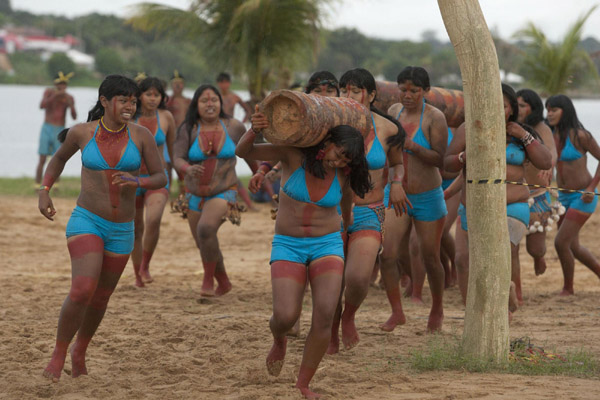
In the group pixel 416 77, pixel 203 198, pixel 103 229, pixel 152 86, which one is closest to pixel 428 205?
pixel 416 77

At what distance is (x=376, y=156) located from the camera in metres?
6.21

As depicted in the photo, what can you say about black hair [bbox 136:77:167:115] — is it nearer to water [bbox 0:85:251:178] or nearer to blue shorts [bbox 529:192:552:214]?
water [bbox 0:85:251:178]

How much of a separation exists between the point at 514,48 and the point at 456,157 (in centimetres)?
1523

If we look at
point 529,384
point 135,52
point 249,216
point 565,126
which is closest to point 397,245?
point 529,384

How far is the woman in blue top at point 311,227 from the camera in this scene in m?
5.30

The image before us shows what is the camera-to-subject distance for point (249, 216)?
51.6 ft

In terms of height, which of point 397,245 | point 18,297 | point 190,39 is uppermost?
point 190,39

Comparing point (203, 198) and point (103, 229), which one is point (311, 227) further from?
point (203, 198)

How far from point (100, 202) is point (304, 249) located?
1348 mm

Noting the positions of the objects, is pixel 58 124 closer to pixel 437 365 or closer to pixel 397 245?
pixel 397 245

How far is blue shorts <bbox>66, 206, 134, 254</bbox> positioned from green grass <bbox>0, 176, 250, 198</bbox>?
11.8 m

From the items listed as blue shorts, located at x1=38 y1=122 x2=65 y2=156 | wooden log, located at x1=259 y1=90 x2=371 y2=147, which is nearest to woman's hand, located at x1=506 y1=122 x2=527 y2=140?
wooden log, located at x1=259 y1=90 x2=371 y2=147

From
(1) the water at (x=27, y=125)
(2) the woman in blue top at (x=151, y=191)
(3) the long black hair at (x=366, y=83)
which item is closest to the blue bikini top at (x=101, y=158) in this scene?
(3) the long black hair at (x=366, y=83)

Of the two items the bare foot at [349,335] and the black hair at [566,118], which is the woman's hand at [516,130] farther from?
the black hair at [566,118]
